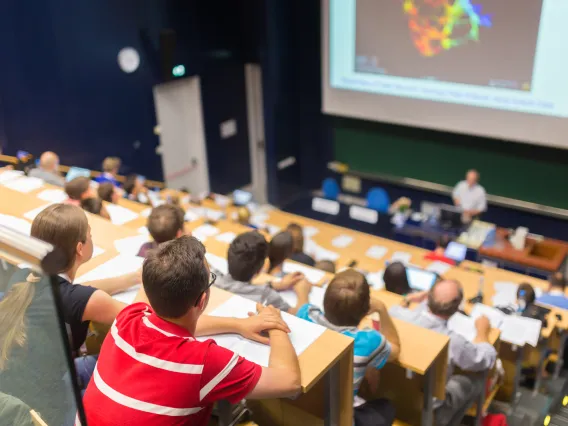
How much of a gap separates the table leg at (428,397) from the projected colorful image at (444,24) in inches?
193

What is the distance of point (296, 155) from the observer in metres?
8.94

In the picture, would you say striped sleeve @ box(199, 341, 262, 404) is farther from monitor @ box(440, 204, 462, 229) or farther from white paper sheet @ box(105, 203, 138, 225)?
monitor @ box(440, 204, 462, 229)

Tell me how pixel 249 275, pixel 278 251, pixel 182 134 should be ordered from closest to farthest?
pixel 249 275 → pixel 278 251 → pixel 182 134

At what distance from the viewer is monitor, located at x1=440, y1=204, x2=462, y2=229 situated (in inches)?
280

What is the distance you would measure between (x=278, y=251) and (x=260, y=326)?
1.98m

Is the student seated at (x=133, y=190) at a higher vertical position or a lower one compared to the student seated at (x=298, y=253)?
higher

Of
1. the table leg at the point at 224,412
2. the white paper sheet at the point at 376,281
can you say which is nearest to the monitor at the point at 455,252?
the white paper sheet at the point at 376,281

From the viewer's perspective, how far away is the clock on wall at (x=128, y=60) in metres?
6.98

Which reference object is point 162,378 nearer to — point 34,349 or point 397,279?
point 34,349

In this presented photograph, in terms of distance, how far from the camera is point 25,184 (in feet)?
14.4

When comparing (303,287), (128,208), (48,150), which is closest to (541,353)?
(303,287)

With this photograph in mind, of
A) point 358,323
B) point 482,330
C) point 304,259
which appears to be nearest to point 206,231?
point 304,259

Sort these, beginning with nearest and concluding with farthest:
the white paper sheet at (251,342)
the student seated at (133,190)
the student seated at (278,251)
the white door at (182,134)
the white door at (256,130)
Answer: the white paper sheet at (251,342) → the student seated at (278,251) → the student seated at (133,190) → the white door at (182,134) → the white door at (256,130)

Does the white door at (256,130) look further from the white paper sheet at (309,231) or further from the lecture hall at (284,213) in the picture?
the white paper sheet at (309,231)
